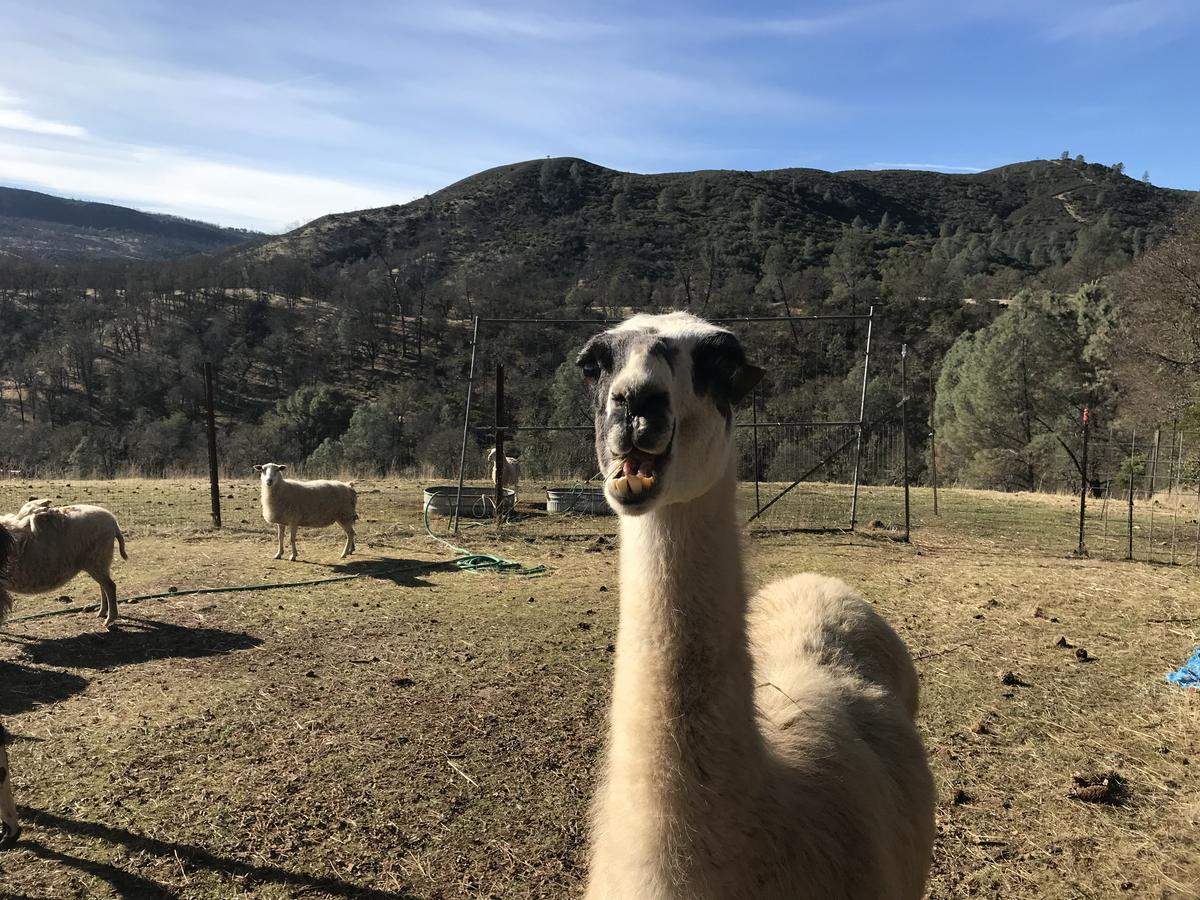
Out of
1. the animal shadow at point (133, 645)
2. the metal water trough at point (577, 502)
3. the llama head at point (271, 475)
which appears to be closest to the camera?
the animal shadow at point (133, 645)

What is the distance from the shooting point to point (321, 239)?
106 m

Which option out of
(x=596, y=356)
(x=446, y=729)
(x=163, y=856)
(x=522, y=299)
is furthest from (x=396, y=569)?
(x=522, y=299)

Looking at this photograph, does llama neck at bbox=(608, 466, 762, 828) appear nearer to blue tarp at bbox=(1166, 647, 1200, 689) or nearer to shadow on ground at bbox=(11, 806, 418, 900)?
shadow on ground at bbox=(11, 806, 418, 900)

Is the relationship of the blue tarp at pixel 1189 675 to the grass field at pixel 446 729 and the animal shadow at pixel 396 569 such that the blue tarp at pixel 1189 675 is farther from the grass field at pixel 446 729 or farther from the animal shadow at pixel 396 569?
the animal shadow at pixel 396 569

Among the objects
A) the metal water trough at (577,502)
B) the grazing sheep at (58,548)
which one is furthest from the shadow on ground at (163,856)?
the metal water trough at (577,502)

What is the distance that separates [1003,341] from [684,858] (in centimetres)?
3821

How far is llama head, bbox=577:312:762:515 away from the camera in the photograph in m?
1.66

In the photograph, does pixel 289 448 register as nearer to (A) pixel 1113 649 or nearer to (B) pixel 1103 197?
(A) pixel 1113 649

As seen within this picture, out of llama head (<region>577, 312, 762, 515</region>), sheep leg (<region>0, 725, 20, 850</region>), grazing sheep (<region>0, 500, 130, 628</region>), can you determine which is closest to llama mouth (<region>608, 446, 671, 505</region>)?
llama head (<region>577, 312, 762, 515</region>)

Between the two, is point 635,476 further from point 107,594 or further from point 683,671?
point 107,594

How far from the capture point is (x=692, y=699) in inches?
69.8

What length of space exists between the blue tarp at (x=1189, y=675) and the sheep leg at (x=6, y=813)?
8.65m

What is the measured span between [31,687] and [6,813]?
2563 mm

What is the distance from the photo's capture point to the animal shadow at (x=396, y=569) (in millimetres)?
9756
